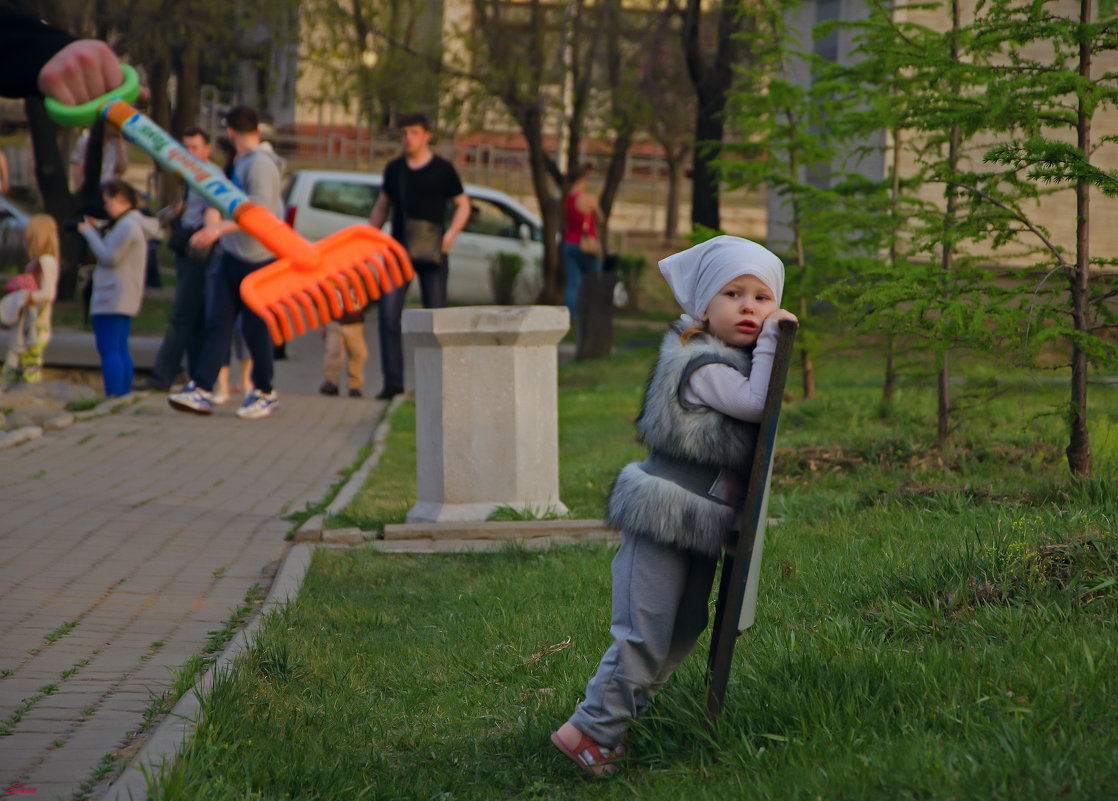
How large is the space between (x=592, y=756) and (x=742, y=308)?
126 centimetres

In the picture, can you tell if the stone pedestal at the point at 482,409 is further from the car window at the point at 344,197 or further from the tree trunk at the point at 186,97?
the tree trunk at the point at 186,97

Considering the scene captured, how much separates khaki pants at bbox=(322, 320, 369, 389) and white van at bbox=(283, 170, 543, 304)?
308 inches

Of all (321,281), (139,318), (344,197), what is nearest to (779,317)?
(321,281)

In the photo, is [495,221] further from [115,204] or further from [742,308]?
[742,308]

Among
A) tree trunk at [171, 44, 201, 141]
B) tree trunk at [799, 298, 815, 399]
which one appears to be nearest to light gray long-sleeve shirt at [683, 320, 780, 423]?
tree trunk at [799, 298, 815, 399]

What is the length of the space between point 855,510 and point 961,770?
356 cm

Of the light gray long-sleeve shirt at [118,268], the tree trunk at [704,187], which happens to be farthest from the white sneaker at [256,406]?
the tree trunk at [704,187]

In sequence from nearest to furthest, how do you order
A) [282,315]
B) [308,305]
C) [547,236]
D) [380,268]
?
1. [282,315]
2. [308,305]
3. [380,268]
4. [547,236]

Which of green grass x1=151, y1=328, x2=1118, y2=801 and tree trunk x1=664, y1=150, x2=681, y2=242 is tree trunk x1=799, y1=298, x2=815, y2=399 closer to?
green grass x1=151, y1=328, x2=1118, y2=801

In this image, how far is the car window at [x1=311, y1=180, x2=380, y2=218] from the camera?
21.6 m

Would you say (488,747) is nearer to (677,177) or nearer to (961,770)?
(961,770)

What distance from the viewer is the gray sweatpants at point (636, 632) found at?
136 inches

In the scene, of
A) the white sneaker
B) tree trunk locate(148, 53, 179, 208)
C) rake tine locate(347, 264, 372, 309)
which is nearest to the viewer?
rake tine locate(347, 264, 372, 309)

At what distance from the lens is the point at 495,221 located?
76.3 ft
